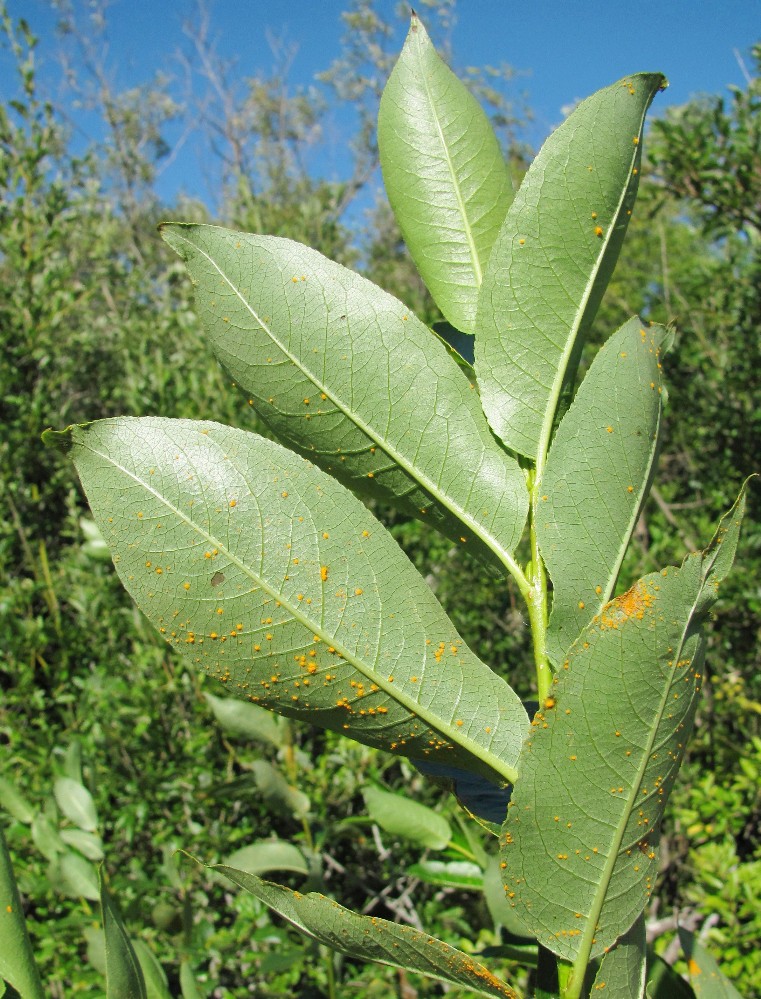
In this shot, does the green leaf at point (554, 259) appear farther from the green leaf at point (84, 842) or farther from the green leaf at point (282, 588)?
the green leaf at point (84, 842)

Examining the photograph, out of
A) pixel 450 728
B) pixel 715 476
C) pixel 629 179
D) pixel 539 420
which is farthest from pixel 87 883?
pixel 715 476

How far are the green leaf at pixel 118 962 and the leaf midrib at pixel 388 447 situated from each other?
0.45 metres

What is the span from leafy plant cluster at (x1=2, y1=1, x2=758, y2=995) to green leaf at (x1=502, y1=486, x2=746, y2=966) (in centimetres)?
56

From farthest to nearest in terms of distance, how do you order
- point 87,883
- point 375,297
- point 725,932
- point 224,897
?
1. point 224,897
2. point 725,932
3. point 87,883
4. point 375,297

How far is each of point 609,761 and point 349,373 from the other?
0.39m

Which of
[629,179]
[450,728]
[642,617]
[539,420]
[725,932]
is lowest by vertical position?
[725,932]

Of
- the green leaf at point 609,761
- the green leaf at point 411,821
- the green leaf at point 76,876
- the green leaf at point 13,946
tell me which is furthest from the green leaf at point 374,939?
the green leaf at point 76,876

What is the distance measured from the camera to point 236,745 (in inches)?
130

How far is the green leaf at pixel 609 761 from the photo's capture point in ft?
1.85

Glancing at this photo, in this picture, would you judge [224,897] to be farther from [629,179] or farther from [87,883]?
[629,179]

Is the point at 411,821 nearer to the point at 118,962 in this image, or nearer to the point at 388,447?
the point at 118,962

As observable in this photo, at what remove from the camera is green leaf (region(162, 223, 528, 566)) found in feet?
2.35

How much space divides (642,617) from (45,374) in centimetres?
481

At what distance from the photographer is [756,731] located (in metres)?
3.29
